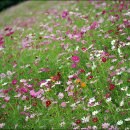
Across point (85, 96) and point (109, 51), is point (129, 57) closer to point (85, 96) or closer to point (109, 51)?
point (109, 51)

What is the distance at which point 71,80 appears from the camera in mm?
4895

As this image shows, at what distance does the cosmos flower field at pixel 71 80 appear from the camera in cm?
412

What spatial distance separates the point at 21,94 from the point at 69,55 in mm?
1222

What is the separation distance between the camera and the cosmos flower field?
13.5ft

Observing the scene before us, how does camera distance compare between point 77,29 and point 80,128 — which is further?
point 77,29

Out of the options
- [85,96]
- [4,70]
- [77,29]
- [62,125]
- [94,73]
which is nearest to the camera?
[62,125]

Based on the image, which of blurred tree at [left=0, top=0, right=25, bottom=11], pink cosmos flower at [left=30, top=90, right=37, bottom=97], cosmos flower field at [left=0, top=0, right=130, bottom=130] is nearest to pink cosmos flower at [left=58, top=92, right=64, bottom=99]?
cosmos flower field at [left=0, top=0, right=130, bottom=130]

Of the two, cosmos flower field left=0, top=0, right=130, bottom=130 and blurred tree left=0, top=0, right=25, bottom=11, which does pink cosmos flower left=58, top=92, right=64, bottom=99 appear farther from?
blurred tree left=0, top=0, right=25, bottom=11

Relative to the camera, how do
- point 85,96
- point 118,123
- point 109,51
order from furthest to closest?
point 109,51 < point 85,96 < point 118,123

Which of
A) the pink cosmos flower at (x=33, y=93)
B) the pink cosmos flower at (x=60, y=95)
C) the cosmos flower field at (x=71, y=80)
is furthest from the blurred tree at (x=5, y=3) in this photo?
the pink cosmos flower at (x=60, y=95)

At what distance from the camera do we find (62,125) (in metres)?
4.05

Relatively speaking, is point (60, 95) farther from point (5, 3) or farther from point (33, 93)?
point (5, 3)

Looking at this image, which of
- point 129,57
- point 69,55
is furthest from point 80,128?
point 69,55

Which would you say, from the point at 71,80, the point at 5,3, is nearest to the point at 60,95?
the point at 71,80
